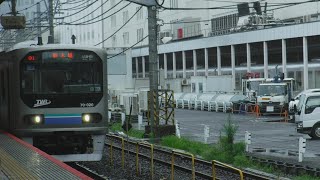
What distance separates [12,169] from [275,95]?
1401 inches

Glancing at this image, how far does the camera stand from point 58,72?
43.8 feet

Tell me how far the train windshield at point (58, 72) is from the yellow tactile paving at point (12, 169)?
2.96 meters

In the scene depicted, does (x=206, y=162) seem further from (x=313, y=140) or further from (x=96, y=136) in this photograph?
(x=313, y=140)

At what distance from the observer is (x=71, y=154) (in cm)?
1362

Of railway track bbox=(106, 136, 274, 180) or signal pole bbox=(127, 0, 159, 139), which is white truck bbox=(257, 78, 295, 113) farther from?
railway track bbox=(106, 136, 274, 180)

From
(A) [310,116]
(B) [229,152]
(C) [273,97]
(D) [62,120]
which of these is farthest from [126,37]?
(D) [62,120]

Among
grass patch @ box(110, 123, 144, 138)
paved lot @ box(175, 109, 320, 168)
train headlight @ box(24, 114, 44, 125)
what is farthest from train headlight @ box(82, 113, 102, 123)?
grass patch @ box(110, 123, 144, 138)

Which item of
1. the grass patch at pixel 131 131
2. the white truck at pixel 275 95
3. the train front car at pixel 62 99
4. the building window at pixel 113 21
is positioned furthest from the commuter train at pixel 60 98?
the building window at pixel 113 21

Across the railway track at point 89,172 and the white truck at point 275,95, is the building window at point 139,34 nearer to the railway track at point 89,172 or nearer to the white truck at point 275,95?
the white truck at point 275,95

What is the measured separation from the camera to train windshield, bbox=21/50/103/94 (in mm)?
13266

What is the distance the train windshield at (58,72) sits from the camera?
13266 mm

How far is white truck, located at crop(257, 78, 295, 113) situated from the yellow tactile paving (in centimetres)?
3362

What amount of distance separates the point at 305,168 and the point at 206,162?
289cm

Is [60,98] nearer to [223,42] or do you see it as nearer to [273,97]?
[273,97]
